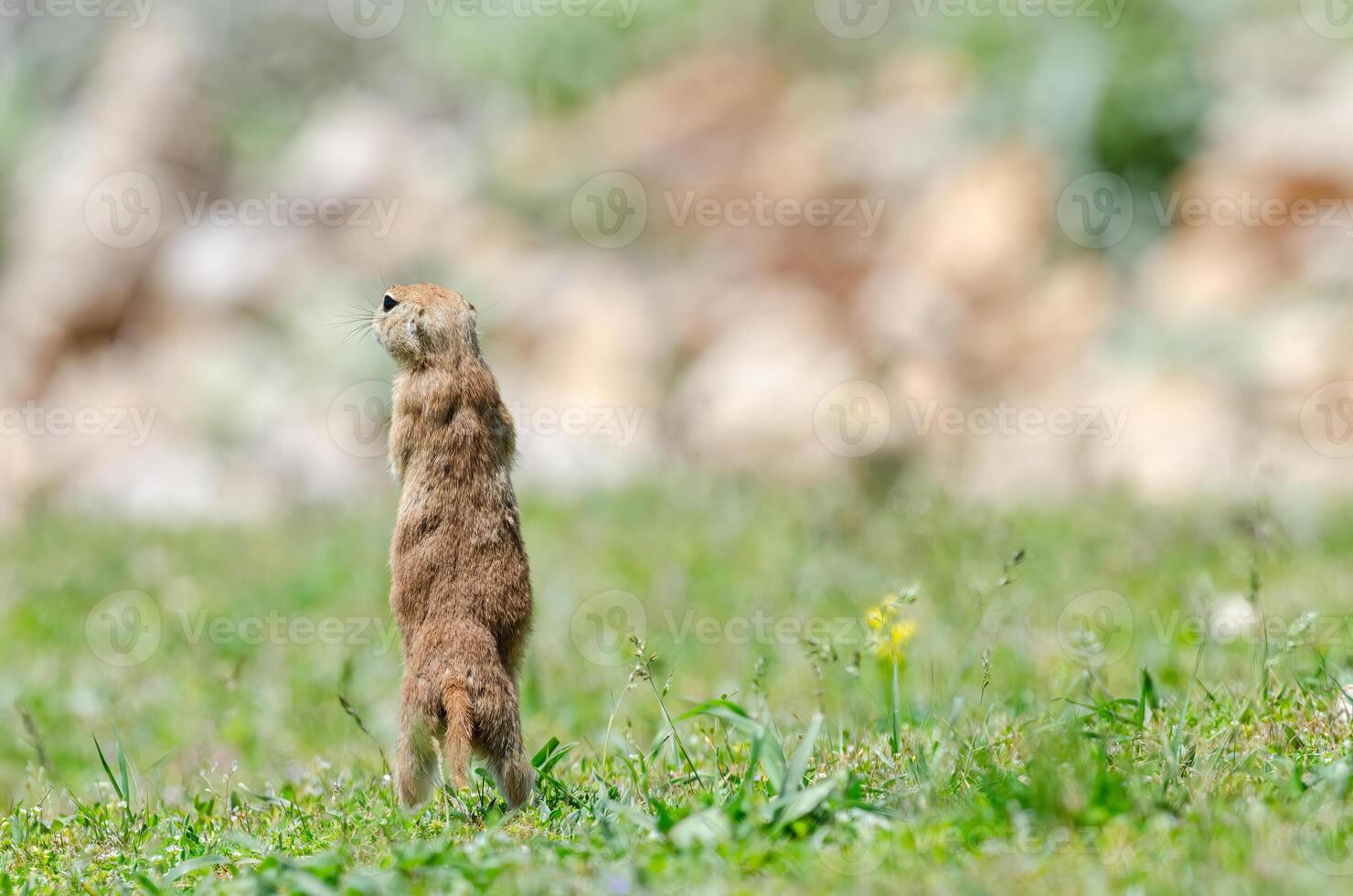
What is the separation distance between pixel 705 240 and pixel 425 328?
11553 millimetres

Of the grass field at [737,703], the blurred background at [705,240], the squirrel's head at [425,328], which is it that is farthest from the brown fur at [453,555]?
the blurred background at [705,240]

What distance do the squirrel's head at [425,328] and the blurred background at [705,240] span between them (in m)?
4.95

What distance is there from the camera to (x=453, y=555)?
3898 millimetres

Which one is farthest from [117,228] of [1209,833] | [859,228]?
[1209,833]

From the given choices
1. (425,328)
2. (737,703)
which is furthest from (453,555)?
(737,703)

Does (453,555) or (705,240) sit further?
(705,240)

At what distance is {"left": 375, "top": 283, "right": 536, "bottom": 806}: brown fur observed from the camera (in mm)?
3768

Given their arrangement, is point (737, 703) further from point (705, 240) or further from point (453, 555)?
point (705, 240)

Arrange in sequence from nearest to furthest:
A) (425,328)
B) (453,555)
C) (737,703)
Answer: (453,555)
(425,328)
(737,703)

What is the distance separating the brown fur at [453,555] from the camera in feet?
12.4

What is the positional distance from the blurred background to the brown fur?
16.6 ft

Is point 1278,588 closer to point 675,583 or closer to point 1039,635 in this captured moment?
point 1039,635

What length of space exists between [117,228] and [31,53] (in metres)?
6.49

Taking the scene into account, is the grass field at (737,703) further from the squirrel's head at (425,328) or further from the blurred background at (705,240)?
the blurred background at (705,240)
